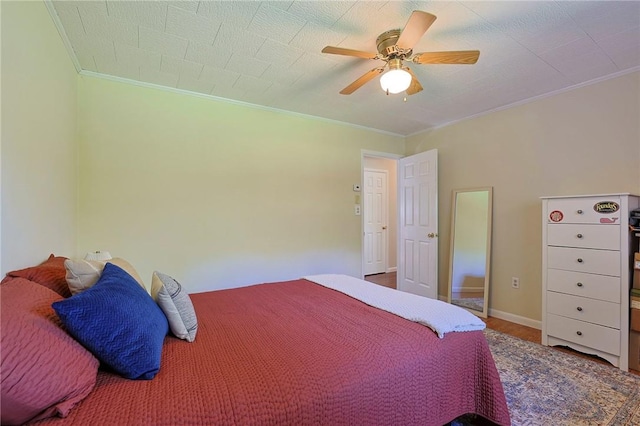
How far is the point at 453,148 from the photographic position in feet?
12.9

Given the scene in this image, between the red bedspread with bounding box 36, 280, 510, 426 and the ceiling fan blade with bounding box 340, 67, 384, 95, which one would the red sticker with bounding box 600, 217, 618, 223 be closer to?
the red bedspread with bounding box 36, 280, 510, 426

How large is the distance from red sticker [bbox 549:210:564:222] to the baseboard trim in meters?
1.15

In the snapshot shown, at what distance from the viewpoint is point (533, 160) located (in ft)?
10.3

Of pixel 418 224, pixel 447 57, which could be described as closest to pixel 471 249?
pixel 418 224

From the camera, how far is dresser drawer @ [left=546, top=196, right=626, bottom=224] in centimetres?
233

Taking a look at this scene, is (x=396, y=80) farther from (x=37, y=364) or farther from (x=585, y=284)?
(x=585, y=284)

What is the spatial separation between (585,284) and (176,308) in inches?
121

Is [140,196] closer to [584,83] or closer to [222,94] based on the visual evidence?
[222,94]

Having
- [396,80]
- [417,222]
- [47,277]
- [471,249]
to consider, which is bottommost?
[471,249]

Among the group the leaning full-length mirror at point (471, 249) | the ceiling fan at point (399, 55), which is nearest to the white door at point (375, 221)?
the leaning full-length mirror at point (471, 249)

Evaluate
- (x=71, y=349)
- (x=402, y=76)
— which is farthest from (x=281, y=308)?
(x=402, y=76)

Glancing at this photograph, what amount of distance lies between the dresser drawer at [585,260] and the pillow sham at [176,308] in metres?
2.95

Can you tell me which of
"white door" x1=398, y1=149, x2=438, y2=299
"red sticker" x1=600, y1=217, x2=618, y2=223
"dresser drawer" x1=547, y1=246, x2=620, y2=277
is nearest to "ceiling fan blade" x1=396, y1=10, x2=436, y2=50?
"red sticker" x1=600, y1=217, x2=618, y2=223

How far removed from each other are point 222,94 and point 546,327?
3.78 metres
